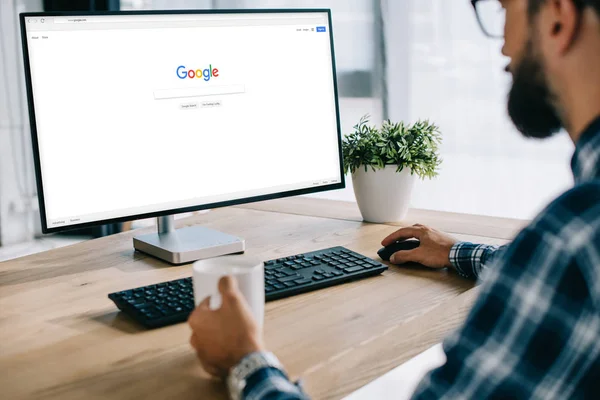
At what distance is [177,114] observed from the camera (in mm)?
1382

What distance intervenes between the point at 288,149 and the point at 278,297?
17.3 inches

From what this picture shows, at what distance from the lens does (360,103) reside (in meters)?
3.00

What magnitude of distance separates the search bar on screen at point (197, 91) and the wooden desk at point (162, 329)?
314 millimetres

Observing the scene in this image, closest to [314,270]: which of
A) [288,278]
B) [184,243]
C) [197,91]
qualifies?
[288,278]

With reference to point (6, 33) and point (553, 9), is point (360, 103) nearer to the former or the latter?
point (6, 33)

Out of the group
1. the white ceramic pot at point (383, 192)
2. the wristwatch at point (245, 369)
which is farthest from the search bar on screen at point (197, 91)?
the wristwatch at point (245, 369)

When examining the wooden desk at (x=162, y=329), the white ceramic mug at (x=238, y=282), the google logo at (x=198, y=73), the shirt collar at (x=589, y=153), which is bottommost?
the wooden desk at (x=162, y=329)

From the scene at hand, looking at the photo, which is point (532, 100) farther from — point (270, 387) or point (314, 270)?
point (314, 270)

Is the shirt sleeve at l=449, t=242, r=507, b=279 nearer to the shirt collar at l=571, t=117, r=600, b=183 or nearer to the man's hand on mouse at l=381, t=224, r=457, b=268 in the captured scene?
the man's hand on mouse at l=381, t=224, r=457, b=268

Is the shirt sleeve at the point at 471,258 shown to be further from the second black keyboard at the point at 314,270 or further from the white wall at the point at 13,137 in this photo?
the white wall at the point at 13,137

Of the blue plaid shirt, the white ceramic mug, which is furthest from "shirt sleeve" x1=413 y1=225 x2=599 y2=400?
the white ceramic mug

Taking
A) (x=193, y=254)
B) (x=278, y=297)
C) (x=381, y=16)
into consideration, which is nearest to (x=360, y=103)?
(x=381, y=16)

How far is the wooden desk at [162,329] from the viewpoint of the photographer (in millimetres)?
903

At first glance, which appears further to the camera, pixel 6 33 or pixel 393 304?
pixel 6 33
